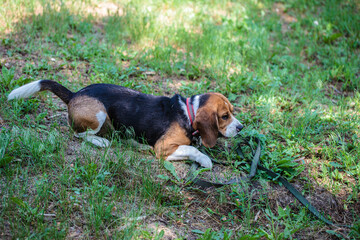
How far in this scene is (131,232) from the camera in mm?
2855

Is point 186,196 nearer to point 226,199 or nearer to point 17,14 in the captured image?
point 226,199

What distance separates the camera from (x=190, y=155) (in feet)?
13.8

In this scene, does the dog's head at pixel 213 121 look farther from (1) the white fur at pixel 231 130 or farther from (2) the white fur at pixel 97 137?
(2) the white fur at pixel 97 137

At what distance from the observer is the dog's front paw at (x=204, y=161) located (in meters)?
4.12

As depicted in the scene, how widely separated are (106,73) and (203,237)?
3831 millimetres

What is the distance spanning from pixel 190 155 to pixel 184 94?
1933mm

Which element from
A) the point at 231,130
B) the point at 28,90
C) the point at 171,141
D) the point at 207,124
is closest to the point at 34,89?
the point at 28,90

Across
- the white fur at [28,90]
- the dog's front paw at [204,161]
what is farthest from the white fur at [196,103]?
the white fur at [28,90]

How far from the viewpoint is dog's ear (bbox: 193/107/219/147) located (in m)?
4.25

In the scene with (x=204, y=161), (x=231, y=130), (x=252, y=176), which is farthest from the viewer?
(x=231, y=130)

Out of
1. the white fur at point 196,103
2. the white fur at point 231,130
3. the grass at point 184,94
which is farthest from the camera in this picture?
the white fur at point 231,130

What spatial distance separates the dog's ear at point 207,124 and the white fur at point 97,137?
4.13ft

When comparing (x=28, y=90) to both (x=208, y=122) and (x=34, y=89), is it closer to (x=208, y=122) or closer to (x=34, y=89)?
(x=34, y=89)

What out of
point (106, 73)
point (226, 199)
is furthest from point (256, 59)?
point (226, 199)
